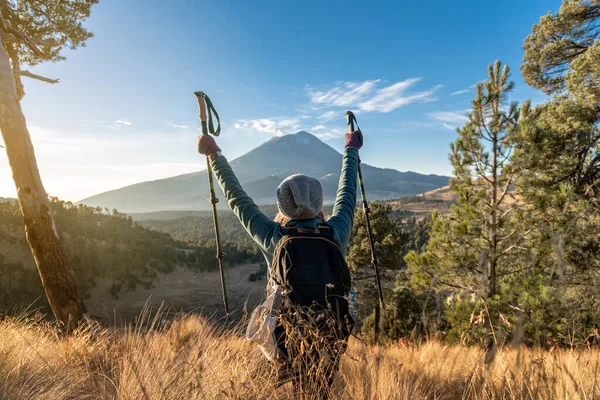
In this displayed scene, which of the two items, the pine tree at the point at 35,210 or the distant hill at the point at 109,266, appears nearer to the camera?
the pine tree at the point at 35,210

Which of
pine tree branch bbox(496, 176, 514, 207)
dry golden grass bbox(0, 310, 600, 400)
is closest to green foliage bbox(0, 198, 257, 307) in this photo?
dry golden grass bbox(0, 310, 600, 400)

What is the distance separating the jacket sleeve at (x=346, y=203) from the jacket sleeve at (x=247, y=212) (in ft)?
1.29

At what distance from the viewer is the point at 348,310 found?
179 cm

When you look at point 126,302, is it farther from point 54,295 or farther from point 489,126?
point 489,126

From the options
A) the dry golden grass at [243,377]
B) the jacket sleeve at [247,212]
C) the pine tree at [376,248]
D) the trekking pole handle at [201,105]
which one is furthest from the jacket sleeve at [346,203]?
the pine tree at [376,248]

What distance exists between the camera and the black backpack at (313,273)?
1666 millimetres

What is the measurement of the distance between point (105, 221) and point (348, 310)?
22497 mm

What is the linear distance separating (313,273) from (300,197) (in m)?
0.44

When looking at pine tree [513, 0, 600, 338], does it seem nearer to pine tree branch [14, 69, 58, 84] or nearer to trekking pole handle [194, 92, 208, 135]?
trekking pole handle [194, 92, 208, 135]

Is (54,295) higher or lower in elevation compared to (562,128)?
lower

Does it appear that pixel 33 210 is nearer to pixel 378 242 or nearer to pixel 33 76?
pixel 33 76

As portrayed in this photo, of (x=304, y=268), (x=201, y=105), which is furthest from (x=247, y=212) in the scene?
(x=201, y=105)

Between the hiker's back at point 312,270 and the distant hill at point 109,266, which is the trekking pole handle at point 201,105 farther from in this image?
the distant hill at point 109,266

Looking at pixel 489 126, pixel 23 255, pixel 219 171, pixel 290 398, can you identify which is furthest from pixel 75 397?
pixel 23 255
